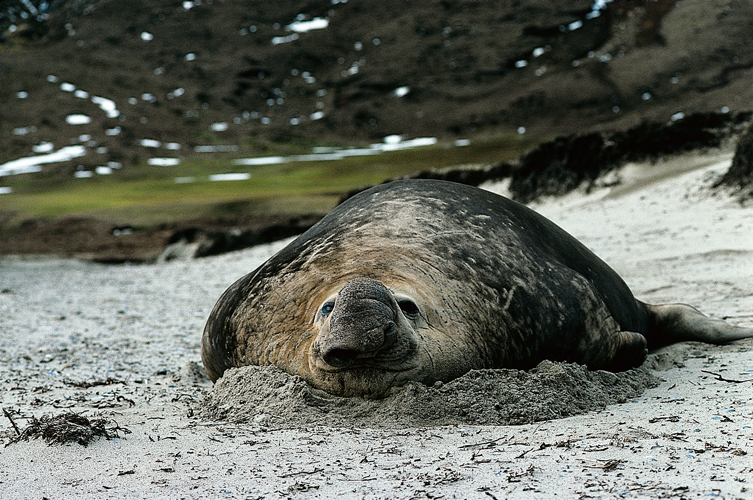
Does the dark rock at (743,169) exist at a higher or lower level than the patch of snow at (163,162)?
higher

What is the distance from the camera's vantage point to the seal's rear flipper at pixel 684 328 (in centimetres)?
503

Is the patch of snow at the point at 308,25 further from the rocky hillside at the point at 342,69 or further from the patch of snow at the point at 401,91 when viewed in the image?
the patch of snow at the point at 401,91

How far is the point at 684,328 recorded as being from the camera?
17.0 feet

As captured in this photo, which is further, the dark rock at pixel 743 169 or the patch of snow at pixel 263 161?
the patch of snow at pixel 263 161

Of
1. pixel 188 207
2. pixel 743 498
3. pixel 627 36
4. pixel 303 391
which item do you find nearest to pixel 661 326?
pixel 303 391

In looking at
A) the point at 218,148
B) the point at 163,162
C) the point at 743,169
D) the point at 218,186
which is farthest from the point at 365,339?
the point at 218,148

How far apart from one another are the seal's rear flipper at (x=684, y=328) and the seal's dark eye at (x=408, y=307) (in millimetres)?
2405

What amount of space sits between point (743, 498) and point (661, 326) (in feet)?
10.5

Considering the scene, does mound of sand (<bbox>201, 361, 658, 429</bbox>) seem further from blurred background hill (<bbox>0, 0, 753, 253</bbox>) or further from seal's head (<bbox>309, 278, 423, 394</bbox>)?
blurred background hill (<bbox>0, 0, 753, 253</bbox>)

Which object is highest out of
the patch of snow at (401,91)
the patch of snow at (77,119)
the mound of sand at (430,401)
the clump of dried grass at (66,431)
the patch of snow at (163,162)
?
the patch of snow at (77,119)

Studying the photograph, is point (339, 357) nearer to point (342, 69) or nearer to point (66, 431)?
point (66, 431)

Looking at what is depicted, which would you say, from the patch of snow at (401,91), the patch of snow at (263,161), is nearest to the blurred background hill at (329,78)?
the patch of snow at (401,91)

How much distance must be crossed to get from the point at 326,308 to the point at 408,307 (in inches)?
14.9

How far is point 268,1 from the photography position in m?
84.6
